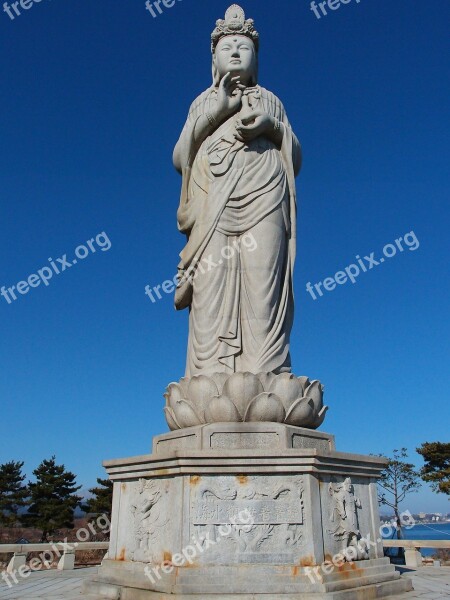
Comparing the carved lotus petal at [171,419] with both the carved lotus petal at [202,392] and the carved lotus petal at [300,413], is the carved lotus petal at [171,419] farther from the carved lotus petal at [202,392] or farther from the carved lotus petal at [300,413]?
the carved lotus petal at [300,413]

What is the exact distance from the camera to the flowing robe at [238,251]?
259 inches

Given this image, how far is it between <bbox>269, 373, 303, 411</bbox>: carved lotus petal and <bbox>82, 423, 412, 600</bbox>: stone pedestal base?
370mm

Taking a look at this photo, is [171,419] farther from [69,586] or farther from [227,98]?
[227,98]

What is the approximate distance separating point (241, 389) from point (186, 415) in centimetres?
70

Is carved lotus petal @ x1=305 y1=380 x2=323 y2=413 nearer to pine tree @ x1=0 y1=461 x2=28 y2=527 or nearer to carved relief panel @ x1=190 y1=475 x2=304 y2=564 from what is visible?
carved relief panel @ x1=190 y1=475 x2=304 y2=564

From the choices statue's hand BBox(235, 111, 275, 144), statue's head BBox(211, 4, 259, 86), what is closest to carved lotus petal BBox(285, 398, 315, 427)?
statue's hand BBox(235, 111, 275, 144)

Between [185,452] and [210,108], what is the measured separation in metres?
4.82

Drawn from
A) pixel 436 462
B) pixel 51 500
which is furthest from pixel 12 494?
pixel 436 462

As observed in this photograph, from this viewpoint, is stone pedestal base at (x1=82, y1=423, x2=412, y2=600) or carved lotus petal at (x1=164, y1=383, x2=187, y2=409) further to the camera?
carved lotus petal at (x1=164, y1=383, x2=187, y2=409)

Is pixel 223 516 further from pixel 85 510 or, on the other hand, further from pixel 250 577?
pixel 85 510

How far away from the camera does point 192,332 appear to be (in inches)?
274

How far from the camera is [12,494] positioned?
69.7 ft

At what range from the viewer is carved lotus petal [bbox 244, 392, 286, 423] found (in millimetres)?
5691

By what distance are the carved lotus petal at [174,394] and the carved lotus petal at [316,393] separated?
139 centimetres
